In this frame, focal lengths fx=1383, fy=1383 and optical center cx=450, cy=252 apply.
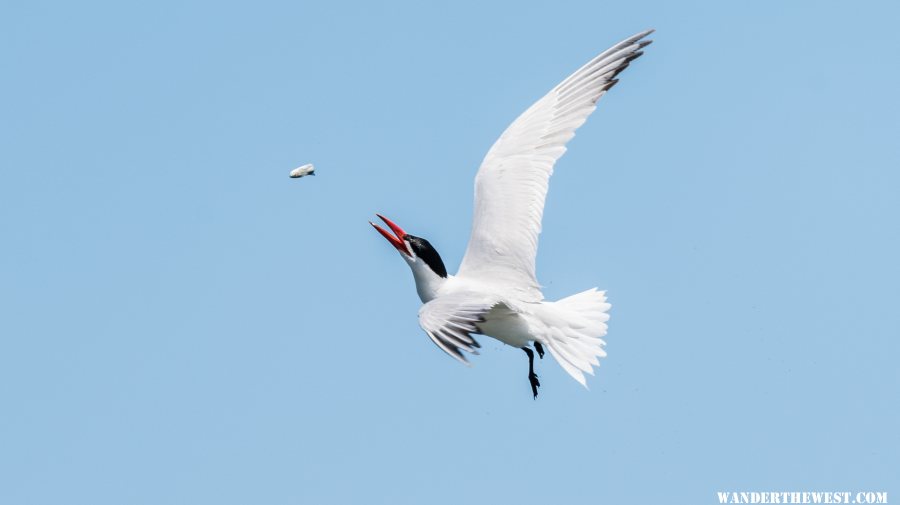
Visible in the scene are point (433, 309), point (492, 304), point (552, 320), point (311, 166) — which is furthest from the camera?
point (311, 166)

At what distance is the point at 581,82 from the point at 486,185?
1512 mm

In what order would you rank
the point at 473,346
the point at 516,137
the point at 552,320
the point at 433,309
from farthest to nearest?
1. the point at 516,137
2. the point at 552,320
3. the point at 433,309
4. the point at 473,346

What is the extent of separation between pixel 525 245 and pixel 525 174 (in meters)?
0.78

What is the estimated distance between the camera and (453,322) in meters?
10.9

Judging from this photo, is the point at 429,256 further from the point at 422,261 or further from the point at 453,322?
the point at 453,322

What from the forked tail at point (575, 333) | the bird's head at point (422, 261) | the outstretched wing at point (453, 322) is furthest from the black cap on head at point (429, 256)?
the outstretched wing at point (453, 322)

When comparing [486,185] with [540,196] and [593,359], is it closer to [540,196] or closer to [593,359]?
[540,196]

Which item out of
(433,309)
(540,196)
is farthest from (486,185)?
(433,309)

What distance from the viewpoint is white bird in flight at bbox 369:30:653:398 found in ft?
43.1

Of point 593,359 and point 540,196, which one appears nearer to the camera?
point 593,359

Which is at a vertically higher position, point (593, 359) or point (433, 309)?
point (433, 309)

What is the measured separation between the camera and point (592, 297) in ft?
46.4

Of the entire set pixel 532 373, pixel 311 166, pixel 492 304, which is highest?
pixel 311 166

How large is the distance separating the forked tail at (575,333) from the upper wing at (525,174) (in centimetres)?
33
